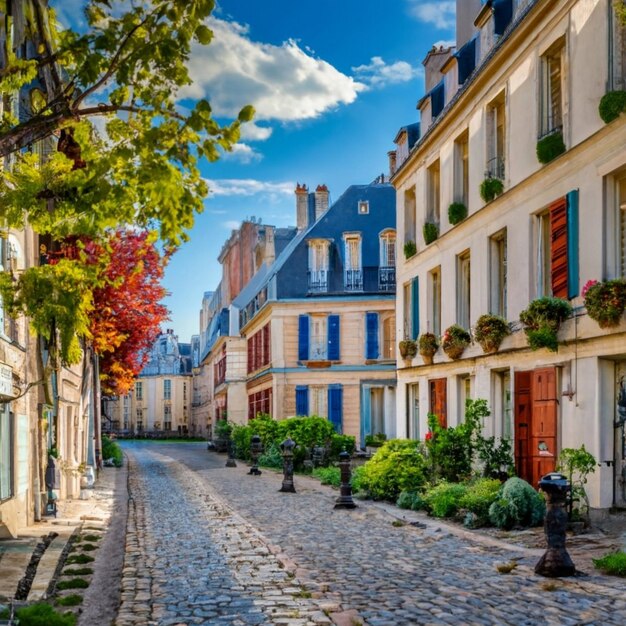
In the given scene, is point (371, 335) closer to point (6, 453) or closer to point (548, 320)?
point (548, 320)

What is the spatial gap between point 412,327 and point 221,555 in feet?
38.1

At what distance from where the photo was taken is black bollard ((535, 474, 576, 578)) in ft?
27.2

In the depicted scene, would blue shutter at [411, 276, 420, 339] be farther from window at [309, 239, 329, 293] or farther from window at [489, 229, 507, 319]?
window at [309, 239, 329, 293]

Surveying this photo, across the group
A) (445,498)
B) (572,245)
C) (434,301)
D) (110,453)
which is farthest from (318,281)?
(572,245)

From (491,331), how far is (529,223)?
1.98m

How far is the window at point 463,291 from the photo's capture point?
17750 mm

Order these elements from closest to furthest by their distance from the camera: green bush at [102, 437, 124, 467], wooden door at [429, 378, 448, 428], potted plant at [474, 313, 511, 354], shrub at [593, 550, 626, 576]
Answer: shrub at [593, 550, 626, 576]
potted plant at [474, 313, 511, 354]
wooden door at [429, 378, 448, 428]
green bush at [102, 437, 124, 467]

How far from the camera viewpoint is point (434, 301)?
19.9 metres

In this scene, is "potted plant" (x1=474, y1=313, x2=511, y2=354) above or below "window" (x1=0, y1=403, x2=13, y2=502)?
above

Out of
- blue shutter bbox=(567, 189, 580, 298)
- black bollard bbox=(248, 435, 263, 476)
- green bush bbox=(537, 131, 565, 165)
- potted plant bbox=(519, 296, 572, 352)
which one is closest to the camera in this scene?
blue shutter bbox=(567, 189, 580, 298)

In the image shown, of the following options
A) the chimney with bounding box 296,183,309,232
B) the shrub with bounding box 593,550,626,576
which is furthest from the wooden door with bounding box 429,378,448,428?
the chimney with bounding box 296,183,309,232

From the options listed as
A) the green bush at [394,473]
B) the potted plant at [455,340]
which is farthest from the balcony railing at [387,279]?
the green bush at [394,473]

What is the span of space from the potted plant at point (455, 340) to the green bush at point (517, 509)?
551 cm

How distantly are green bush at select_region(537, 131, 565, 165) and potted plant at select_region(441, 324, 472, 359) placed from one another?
4.70 m
